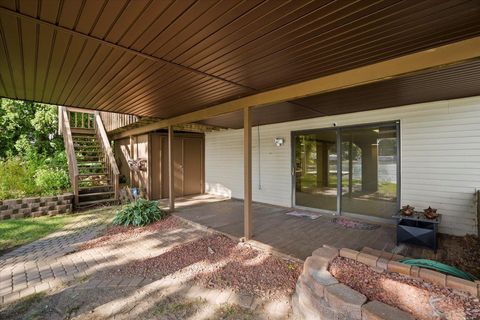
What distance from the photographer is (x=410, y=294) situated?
1.79 meters

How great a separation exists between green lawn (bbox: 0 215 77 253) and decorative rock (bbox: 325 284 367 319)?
4.92m

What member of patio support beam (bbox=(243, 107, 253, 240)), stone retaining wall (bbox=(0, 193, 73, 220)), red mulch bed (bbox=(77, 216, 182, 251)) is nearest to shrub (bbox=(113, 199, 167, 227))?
red mulch bed (bbox=(77, 216, 182, 251))

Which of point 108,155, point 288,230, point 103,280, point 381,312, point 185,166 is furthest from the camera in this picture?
point 185,166

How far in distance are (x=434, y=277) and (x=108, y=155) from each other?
26.8ft

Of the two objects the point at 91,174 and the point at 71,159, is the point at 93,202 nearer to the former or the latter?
the point at 91,174

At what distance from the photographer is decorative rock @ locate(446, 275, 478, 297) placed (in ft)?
5.65

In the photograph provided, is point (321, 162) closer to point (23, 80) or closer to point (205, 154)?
point (205, 154)

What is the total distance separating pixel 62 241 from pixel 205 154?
562 centimetres

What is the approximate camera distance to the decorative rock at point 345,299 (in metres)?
1.72

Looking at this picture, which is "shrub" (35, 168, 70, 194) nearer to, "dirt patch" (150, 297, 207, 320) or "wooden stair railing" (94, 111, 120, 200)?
"wooden stair railing" (94, 111, 120, 200)

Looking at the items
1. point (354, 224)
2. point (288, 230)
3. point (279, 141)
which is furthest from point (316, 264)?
point (279, 141)

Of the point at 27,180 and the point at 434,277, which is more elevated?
the point at 27,180

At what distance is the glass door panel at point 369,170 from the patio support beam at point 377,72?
280cm

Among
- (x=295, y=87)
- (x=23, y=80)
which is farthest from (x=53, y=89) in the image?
(x=295, y=87)
